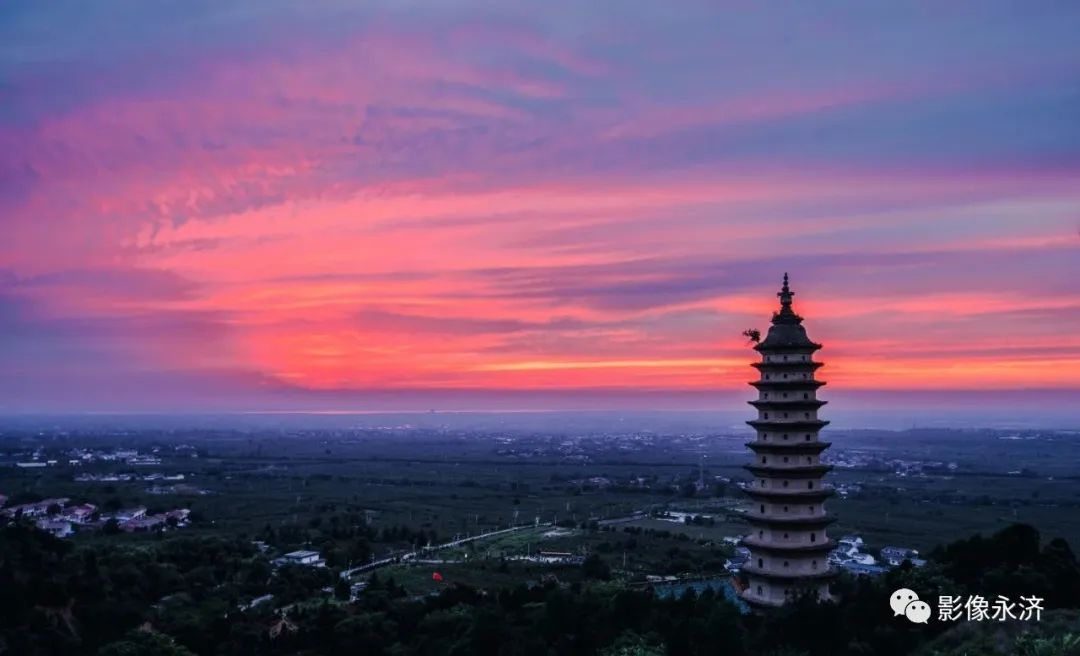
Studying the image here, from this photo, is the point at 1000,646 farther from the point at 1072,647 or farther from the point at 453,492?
the point at 453,492

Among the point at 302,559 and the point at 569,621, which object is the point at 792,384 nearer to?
the point at 569,621

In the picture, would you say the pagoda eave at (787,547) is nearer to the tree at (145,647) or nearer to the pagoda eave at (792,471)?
the pagoda eave at (792,471)

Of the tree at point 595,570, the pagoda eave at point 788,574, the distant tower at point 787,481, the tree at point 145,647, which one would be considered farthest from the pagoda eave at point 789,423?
the tree at point 595,570
